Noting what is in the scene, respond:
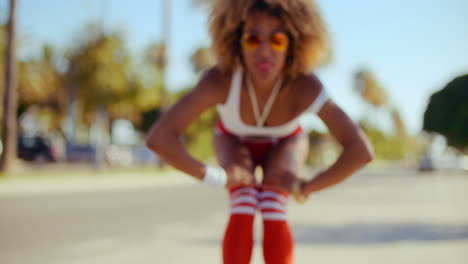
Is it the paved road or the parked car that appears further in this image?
the parked car

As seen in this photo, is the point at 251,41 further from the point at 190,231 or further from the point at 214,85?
the point at 190,231

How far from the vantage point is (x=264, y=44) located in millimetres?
2156

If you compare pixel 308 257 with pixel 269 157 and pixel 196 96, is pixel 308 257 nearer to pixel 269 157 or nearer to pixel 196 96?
pixel 269 157

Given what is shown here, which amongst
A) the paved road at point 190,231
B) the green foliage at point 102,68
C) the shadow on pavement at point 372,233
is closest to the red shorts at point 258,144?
the paved road at point 190,231

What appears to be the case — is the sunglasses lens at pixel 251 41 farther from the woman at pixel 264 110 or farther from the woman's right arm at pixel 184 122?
the woman's right arm at pixel 184 122

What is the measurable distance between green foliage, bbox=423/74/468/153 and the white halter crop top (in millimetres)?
4489

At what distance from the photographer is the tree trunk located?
14.0m

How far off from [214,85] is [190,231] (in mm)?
4229

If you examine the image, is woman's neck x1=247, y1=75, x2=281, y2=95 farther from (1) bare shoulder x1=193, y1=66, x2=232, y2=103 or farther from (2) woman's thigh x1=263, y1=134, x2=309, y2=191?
(2) woman's thigh x1=263, y1=134, x2=309, y2=191

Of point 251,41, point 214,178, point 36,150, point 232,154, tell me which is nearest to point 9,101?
point 36,150

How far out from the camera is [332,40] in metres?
2.32

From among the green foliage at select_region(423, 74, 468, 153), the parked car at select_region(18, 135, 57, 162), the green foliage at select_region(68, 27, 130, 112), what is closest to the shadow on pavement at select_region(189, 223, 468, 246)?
the green foliage at select_region(423, 74, 468, 153)

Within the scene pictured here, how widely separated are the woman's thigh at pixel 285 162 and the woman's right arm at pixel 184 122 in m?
0.33

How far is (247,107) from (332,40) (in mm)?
526
